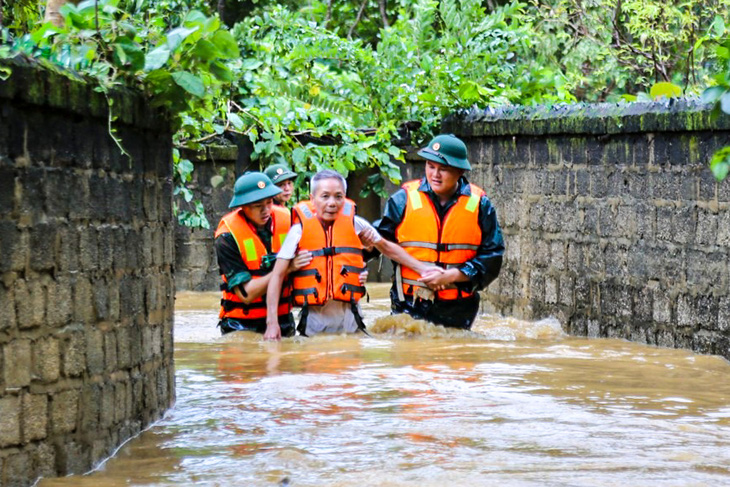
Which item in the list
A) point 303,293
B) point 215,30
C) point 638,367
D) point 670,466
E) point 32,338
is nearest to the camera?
point 32,338

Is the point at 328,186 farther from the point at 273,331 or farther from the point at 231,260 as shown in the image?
the point at 273,331

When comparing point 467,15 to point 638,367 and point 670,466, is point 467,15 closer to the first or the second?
point 638,367

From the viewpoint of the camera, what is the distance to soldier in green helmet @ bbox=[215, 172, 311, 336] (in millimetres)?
9344

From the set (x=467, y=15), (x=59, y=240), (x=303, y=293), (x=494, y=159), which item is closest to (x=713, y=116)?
(x=59, y=240)

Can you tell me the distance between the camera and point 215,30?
6.07 metres

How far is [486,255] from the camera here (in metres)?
9.62

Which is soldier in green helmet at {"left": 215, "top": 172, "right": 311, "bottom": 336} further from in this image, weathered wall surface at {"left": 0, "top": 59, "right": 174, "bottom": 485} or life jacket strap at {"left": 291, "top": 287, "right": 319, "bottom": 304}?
weathered wall surface at {"left": 0, "top": 59, "right": 174, "bottom": 485}

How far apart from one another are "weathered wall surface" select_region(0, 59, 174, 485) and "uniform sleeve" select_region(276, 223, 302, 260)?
259cm

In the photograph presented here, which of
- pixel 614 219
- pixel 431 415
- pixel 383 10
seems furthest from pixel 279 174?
pixel 383 10

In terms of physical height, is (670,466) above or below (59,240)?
below

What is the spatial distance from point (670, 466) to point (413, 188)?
4.42 metres

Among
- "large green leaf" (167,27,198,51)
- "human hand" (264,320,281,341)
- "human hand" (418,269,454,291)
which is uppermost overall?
"large green leaf" (167,27,198,51)

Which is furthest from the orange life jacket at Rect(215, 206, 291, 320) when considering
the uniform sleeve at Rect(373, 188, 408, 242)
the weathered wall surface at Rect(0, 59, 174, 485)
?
the weathered wall surface at Rect(0, 59, 174, 485)

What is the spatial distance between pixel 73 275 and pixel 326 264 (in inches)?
156
